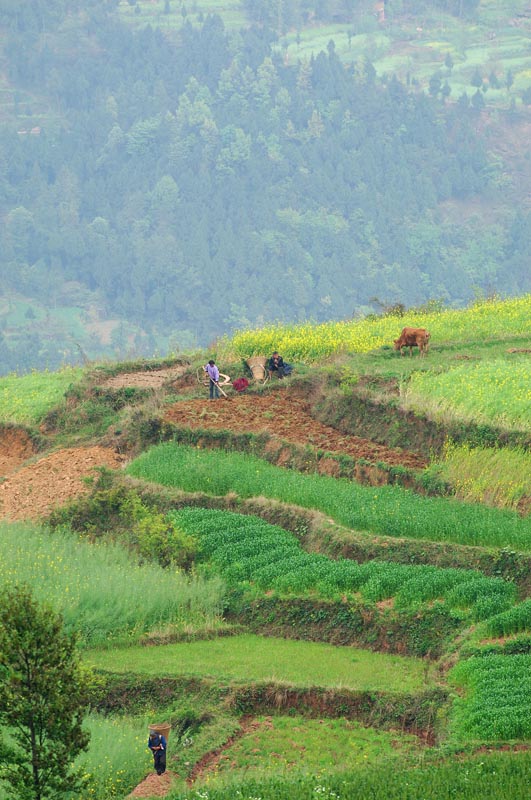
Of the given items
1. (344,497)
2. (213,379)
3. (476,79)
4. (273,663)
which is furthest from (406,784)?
(476,79)

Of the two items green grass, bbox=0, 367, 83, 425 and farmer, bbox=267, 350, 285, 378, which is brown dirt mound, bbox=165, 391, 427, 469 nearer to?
farmer, bbox=267, 350, 285, 378

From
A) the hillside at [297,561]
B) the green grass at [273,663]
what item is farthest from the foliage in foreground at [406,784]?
the green grass at [273,663]

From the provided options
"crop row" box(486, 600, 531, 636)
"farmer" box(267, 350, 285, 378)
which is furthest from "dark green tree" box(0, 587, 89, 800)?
"farmer" box(267, 350, 285, 378)

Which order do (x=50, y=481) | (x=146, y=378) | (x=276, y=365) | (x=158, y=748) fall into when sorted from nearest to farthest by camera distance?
(x=158, y=748)
(x=50, y=481)
(x=276, y=365)
(x=146, y=378)

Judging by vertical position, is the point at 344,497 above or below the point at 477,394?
below

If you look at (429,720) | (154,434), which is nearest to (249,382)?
(154,434)

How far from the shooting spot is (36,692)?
52.6 feet

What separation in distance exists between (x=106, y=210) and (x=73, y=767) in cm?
14759

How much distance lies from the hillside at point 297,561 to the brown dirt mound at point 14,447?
0.18 ft

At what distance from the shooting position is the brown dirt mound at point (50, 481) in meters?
29.9

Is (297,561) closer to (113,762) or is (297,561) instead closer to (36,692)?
(113,762)

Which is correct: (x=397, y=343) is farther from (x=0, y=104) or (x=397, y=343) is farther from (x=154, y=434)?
(x=0, y=104)

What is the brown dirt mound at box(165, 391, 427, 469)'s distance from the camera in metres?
30.1

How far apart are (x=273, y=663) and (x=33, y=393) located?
18.0 m
